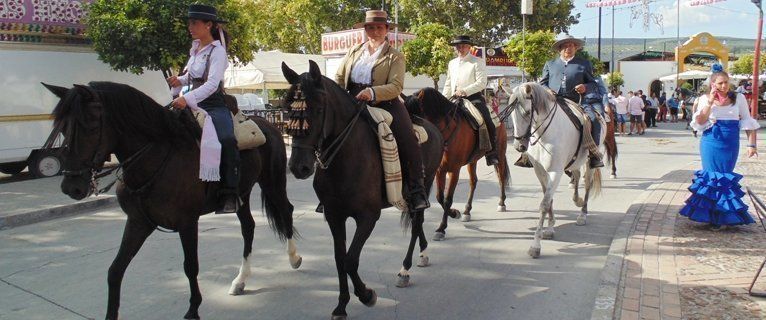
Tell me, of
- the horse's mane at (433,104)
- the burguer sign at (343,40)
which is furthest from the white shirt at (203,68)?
the burguer sign at (343,40)

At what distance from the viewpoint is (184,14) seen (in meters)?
11.5

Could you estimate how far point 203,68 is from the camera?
4.48 meters

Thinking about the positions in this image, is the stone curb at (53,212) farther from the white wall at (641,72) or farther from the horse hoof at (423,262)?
the white wall at (641,72)

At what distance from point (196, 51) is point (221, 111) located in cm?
54

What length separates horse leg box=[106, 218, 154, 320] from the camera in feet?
12.7

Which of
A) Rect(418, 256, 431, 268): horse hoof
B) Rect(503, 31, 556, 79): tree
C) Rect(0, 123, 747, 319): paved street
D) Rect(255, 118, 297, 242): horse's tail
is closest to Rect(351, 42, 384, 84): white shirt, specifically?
Rect(255, 118, 297, 242): horse's tail

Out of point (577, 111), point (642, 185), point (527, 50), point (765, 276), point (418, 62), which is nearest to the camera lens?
point (765, 276)

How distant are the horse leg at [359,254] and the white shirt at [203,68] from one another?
1.52 metres

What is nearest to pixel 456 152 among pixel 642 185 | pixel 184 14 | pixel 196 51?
pixel 196 51

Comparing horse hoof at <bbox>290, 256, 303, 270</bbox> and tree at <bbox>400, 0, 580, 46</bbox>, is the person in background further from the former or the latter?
horse hoof at <bbox>290, 256, 303, 270</bbox>

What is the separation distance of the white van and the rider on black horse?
9169mm

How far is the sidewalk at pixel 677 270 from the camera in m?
4.42

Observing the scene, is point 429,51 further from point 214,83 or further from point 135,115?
point 135,115

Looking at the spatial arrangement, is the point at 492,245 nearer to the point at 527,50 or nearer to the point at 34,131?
the point at 34,131
